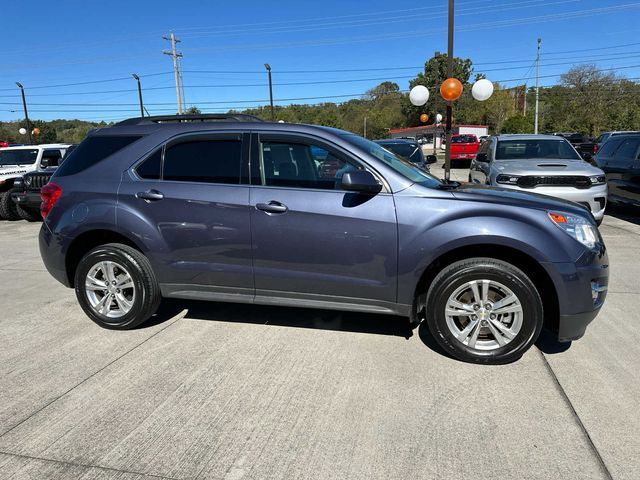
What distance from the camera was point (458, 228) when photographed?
3250 millimetres

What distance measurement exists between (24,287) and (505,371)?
5526 millimetres

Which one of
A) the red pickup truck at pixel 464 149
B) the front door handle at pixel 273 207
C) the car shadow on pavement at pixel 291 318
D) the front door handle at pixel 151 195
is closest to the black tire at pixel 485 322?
the car shadow on pavement at pixel 291 318

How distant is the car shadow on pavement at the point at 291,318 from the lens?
414 cm

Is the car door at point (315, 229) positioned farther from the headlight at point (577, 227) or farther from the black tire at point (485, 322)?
the headlight at point (577, 227)

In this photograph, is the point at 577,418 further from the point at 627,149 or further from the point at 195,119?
the point at 627,149

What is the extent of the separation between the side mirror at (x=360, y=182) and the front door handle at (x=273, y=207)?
507 millimetres

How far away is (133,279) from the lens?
3.97 m

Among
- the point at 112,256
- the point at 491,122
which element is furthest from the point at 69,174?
the point at 491,122

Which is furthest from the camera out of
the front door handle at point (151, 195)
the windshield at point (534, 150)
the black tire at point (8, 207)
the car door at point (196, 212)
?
the black tire at point (8, 207)

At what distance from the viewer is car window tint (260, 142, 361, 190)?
3602 mm

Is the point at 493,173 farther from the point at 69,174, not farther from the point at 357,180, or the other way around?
the point at 69,174

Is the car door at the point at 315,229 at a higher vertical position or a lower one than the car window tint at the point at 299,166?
lower

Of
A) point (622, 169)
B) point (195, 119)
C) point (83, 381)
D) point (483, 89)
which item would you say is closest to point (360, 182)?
point (195, 119)

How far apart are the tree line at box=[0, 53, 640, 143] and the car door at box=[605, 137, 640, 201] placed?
1595 centimetres
